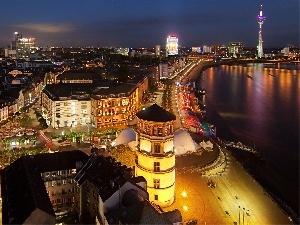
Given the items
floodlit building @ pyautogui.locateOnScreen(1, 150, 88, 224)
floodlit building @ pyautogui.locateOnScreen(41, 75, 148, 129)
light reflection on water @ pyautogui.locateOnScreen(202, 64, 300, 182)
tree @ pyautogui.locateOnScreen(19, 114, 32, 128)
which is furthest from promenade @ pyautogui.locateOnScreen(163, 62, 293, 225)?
tree @ pyautogui.locateOnScreen(19, 114, 32, 128)

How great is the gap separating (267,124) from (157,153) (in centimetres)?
2587

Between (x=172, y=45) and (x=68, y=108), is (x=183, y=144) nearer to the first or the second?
(x=68, y=108)

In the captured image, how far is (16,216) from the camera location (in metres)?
12.0

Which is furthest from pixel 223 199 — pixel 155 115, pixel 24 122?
pixel 24 122

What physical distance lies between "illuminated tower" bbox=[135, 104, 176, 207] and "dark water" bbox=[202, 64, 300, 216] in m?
8.06

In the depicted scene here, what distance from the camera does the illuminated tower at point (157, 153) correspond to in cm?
1605

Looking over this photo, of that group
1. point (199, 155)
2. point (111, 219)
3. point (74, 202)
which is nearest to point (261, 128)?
point (199, 155)

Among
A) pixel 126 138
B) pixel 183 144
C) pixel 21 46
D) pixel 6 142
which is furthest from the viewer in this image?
pixel 21 46

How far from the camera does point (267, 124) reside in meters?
38.9

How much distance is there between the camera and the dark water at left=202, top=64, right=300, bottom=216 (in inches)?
944

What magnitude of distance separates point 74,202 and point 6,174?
315 centimetres

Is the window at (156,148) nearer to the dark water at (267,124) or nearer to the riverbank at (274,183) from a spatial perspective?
the riverbank at (274,183)

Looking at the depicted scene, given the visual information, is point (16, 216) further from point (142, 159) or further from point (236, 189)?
point (236, 189)

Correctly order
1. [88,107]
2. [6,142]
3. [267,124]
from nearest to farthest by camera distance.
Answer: [6,142] < [88,107] < [267,124]
